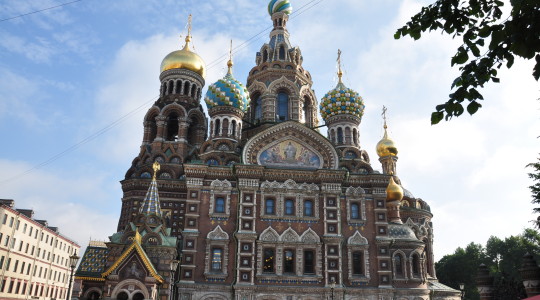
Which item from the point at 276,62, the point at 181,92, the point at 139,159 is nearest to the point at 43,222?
the point at 139,159

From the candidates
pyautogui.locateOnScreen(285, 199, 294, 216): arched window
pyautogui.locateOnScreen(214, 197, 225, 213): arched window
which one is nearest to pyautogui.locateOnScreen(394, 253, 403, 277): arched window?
pyautogui.locateOnScreen(285, 199, 294, 216): arched window

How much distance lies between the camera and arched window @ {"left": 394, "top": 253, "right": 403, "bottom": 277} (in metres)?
24.2

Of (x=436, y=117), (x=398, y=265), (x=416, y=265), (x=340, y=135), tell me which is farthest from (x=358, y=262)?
(x=436, y=117)

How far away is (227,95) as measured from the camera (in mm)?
26547

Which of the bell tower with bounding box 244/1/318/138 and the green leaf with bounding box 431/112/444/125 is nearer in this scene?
the green leaf with bounding box 431/112/444/125

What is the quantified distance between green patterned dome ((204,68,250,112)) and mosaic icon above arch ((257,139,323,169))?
13.0 ft

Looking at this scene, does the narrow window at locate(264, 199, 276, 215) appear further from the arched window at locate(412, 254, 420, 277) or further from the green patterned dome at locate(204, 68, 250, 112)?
the arched window at locate(412, 254, 420, 277)

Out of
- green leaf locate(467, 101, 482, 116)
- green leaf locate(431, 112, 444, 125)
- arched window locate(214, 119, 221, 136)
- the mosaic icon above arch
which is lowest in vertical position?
green leaf locate(431, 112, 444, 125)

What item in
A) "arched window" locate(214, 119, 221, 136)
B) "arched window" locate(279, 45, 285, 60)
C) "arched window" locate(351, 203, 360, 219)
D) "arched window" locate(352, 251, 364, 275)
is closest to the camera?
"arched window" locate(352, 251, 364, 275)

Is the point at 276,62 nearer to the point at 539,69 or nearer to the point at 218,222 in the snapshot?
the point at 218,222

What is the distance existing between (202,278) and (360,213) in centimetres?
915

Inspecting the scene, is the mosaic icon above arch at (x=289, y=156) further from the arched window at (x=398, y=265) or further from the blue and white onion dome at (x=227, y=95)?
the arched window at (x=398, y=265)

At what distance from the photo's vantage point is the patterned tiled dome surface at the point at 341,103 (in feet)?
93.1

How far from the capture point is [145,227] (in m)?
21.0
